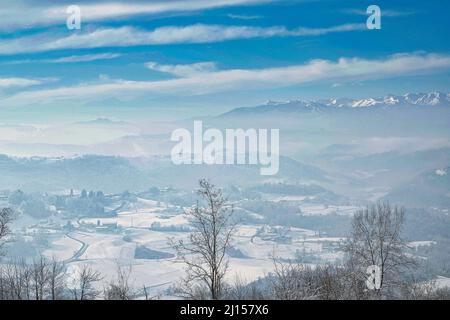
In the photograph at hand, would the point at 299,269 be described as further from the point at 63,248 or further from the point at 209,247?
the point at 63,248

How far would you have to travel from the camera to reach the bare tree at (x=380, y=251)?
24781 millimetres

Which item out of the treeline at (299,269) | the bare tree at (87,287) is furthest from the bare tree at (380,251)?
the bare tree at (87,287)

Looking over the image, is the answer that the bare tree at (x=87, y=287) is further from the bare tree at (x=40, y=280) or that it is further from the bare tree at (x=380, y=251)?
the bare tree at (x=380, y=251)

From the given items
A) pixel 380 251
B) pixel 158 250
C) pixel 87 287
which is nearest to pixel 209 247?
pixel 380 251

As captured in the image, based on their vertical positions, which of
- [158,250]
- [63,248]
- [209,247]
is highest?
[209,247]

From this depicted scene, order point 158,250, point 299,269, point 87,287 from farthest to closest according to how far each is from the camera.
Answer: point 158,250
point 87,287
point 299,269

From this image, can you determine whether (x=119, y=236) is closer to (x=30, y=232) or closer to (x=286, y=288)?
(x=30, y=232)

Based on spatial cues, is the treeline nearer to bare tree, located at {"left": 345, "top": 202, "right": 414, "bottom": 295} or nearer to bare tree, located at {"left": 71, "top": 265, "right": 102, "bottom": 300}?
bare tree, located at {"left": 345, "top": 202, "right": 414, "bottom": 295}

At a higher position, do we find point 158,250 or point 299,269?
point 299,269

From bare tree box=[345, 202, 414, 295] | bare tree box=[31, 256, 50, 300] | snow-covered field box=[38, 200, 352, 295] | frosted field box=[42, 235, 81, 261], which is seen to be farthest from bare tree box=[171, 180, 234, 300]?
frosted field box=[42, 235, 81, 261]

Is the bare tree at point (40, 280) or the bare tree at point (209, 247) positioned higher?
the bare tree at point (209, 247)

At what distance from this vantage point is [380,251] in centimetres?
2508
